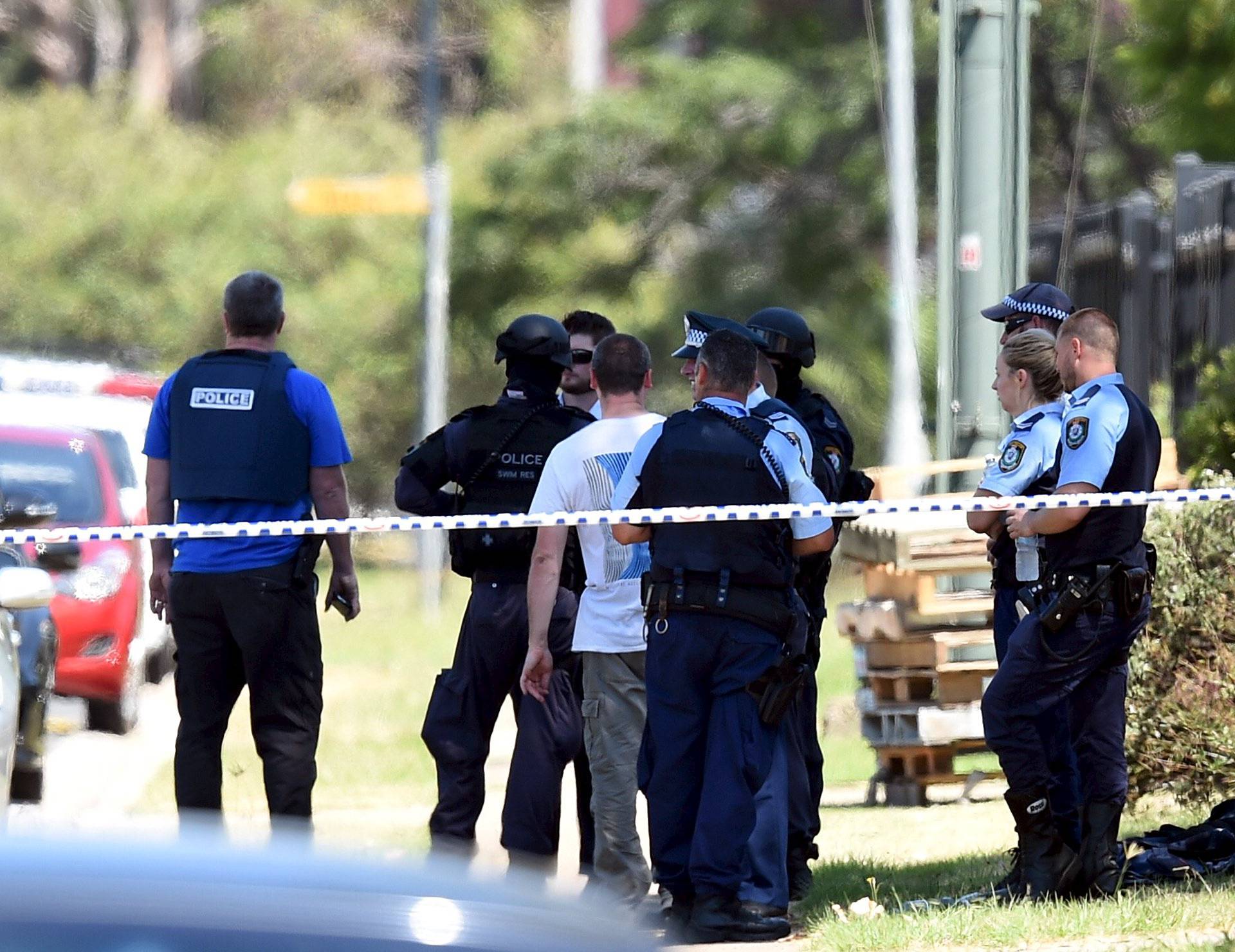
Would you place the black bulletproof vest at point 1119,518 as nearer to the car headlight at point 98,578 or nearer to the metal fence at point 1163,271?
the metal fence at point 1163,271

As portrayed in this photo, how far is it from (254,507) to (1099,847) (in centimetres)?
284

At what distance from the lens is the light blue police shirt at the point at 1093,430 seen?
628 centimetres

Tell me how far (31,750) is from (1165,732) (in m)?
4.36

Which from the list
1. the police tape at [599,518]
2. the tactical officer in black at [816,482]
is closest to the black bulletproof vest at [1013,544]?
the police tape at [599,518]

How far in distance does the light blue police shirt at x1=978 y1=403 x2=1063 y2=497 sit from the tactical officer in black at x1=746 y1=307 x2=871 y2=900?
62 centimetres

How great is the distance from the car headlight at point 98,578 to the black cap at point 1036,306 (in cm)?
715

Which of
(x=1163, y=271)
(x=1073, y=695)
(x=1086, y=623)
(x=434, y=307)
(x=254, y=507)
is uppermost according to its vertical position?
(x=434, y=307)

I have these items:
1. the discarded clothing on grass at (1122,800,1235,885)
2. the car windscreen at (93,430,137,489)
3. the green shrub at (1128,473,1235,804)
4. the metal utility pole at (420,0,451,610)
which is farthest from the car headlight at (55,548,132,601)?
the metal utility pole at (420,0,451,610)

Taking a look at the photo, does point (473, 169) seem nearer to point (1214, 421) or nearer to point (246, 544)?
point (1214, 421)

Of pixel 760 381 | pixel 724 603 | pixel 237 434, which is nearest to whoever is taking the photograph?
pixel 724 603

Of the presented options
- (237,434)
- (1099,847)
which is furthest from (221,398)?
(1099,847)

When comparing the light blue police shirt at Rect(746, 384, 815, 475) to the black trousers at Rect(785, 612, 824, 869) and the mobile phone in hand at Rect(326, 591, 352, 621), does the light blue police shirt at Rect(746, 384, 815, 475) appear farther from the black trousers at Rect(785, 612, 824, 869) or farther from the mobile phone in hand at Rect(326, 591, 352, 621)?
the mobile phone in hand at Rect(326, 591, 352, 621)

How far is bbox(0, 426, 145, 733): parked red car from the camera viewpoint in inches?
497

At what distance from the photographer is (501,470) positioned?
23.0 feet
